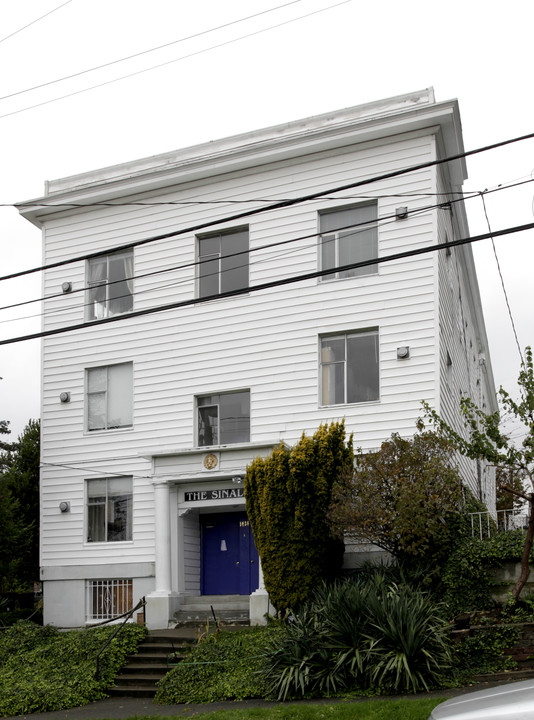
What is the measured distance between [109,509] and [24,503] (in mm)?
7583

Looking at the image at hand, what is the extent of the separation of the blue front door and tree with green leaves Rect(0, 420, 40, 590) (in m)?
5.51

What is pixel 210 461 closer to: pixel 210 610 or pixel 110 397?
pixel 210 610

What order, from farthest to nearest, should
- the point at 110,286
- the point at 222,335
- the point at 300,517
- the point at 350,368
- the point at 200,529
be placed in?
the point at 110,286, the point at 200,529, the point at 222,335, the point at 350,368, the point at 300,517

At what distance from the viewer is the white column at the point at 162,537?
21078 mm

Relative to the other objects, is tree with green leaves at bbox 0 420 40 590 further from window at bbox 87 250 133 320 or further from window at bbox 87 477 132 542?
window at bbox 87 250 133 320

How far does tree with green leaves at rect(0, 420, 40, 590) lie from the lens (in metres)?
25.6

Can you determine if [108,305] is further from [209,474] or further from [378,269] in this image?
[378,269]

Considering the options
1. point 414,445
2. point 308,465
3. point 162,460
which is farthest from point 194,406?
point 414,445

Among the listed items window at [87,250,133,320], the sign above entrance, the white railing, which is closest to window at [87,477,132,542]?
the sign above entrance

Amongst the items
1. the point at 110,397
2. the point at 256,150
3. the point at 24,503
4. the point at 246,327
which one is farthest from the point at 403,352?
the point at 24,503

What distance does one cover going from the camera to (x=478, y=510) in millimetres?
19406

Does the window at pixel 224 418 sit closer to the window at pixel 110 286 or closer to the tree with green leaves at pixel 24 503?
the window at pixel 110 286

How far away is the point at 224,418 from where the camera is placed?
72.4 ft

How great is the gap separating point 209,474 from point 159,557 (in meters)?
2.33
